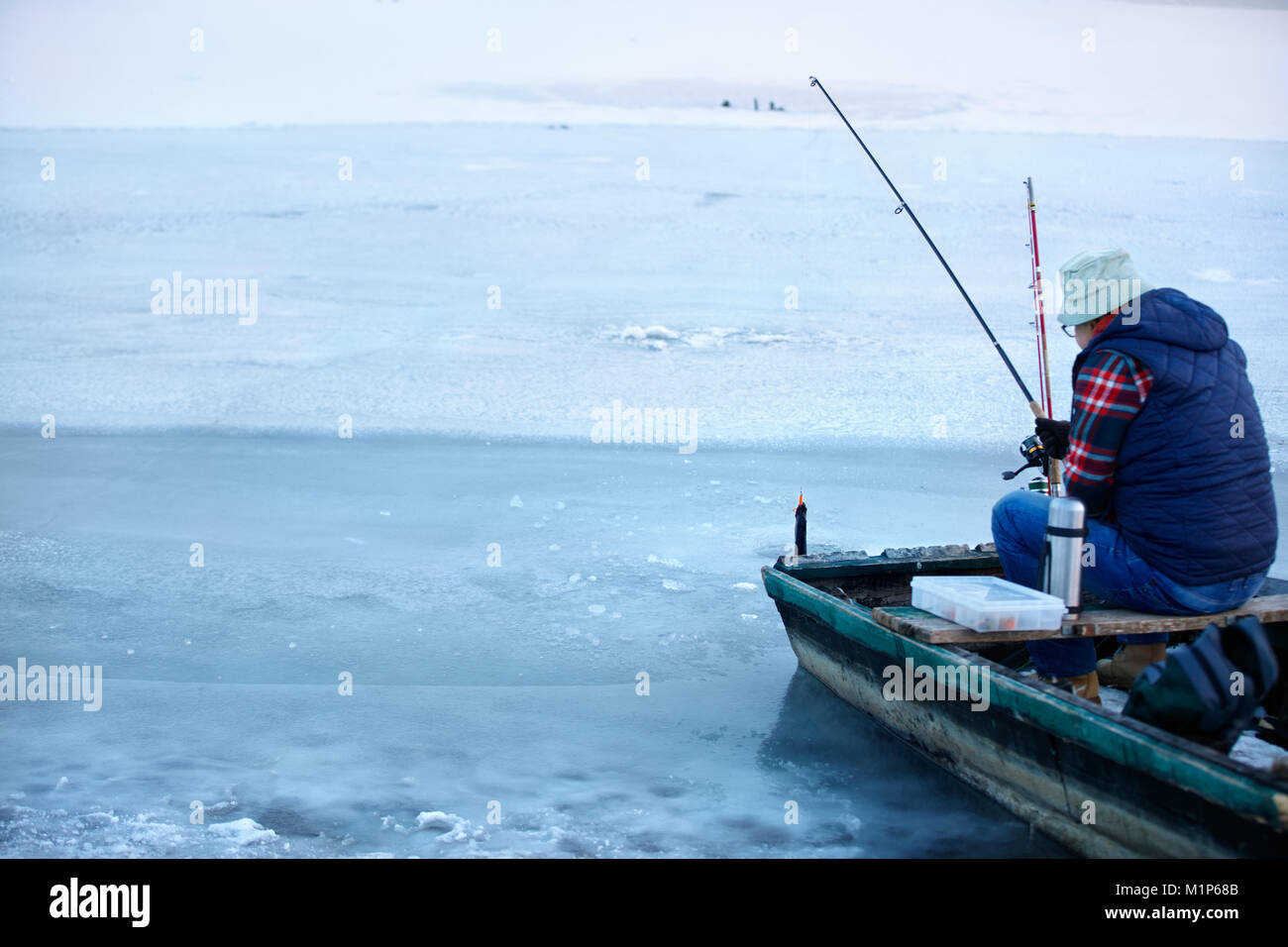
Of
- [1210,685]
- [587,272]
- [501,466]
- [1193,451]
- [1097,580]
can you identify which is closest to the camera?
[1210,685]

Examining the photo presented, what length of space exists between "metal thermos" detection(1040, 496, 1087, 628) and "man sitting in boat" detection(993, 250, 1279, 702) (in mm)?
130

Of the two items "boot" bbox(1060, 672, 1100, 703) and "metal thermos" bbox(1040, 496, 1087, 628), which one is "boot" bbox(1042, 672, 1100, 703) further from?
"metal thermos" bbox(1040, 496, 1087, 628)

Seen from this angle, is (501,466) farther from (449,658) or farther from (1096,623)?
(1096,623)

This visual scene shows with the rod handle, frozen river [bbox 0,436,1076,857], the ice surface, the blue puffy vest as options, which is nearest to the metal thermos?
the blue puffy vest

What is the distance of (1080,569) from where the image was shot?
3148 mm

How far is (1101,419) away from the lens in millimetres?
3105

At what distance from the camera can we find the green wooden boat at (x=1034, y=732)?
243 centimetres

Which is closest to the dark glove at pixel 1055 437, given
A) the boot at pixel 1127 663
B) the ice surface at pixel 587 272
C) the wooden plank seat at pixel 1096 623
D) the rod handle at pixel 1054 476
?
the rod handle at pixel 1054 476

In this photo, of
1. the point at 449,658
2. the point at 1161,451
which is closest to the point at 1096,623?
the point at 1161,451

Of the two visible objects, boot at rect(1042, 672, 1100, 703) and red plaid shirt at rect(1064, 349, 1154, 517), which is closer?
red plaid shirt at rect(1064, 349, 1154, 517)

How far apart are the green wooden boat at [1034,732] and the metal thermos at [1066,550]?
8cm

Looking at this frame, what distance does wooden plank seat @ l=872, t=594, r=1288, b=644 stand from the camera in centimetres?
307

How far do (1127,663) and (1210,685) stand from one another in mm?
1390
